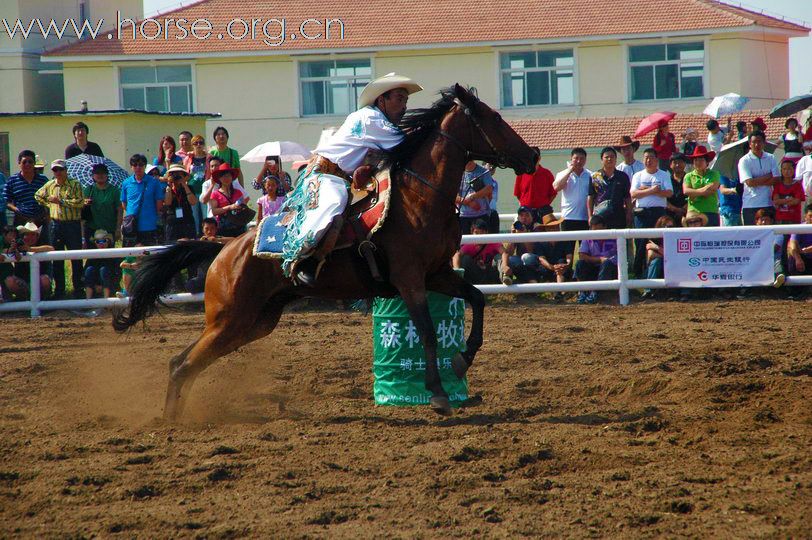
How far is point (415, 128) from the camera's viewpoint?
7516mm

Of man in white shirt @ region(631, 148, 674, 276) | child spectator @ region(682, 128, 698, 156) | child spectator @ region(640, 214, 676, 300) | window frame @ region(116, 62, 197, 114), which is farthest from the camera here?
window frame @ region(116, 62, 197, 114)

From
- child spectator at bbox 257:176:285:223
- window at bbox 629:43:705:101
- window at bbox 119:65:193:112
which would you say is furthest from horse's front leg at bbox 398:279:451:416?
window at bbox 119:65:193:112

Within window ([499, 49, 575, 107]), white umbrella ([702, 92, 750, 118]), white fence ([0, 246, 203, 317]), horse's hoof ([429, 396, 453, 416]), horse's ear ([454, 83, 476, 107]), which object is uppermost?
window ([499, 49, 575, 107])

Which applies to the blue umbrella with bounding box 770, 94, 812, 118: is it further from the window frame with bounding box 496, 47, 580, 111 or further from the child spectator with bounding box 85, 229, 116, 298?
the window frame with bounding box 496, 47, 580, 111

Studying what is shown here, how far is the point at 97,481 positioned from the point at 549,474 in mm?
2459

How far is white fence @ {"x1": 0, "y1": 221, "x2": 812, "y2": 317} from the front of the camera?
13.0 m

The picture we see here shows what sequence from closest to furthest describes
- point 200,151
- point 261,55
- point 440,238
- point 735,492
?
point 735,492 → point 440,238 → point 200,151 → point 261,55

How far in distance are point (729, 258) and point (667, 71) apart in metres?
20.5

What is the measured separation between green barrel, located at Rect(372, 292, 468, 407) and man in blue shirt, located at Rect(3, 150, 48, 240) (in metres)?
8.36

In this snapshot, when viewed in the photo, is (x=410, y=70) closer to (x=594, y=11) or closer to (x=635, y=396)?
(x=594, y=11)

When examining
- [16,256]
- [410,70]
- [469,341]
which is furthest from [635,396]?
[410,70]

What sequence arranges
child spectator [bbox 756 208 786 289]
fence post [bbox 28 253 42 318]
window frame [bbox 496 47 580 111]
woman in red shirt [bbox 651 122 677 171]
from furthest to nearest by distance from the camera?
window frame [bbox 496 47 580 111] < woman in red shirt [bbox 651 122 677 171] < fence post [bbox 28 253 42 318] < child spectator [bbox 756 208 786 289]

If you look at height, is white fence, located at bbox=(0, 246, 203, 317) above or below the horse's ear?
below

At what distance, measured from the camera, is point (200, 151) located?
15.2 m
